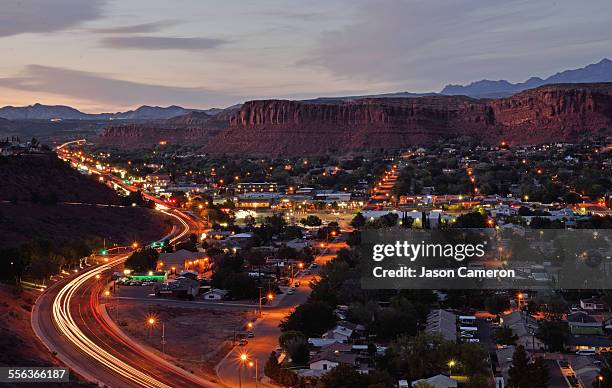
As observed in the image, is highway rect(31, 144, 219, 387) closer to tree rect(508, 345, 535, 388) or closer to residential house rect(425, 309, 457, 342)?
residential house rect(425, 309, 457, 342)

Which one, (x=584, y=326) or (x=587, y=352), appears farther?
(x=584, y=326)

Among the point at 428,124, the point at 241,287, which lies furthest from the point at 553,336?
the point at 428,124

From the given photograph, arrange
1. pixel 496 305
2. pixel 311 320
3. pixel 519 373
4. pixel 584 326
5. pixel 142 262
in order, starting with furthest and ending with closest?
1. pixel 142 262
2. pixel 496 305
3. pixel 584 326
4. pixel 311 320
5. pixel 519 373

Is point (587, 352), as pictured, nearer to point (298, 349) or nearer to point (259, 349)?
point (298, 349)

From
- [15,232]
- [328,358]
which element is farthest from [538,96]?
[328,358]

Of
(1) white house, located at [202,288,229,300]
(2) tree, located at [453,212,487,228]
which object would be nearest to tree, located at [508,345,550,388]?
(1) white house, located at [202,288,229,300]

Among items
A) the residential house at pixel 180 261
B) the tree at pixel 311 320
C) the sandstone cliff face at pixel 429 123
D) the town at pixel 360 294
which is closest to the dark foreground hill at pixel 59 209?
the town at pixel 360 294

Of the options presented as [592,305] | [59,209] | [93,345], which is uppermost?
[59,209]
